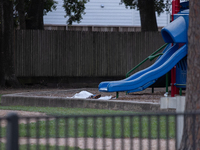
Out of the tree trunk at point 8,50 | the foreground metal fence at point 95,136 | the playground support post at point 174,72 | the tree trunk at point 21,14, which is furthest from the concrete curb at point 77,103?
the tree trunk at point 21,14

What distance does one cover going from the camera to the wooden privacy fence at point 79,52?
1909 centimetres

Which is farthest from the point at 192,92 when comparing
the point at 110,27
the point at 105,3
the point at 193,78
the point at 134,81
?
the point at 105,3

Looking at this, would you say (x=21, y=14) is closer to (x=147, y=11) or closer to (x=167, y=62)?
(x=147, y=11)

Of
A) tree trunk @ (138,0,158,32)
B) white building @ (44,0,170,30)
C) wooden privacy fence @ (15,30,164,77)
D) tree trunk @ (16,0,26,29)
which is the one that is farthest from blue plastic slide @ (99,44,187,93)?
white building @ (44,0,170,30)

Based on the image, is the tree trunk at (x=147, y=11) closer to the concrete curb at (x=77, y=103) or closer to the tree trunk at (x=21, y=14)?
the tree trunk at (x=21, y=14)

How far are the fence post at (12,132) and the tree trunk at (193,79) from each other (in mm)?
2369

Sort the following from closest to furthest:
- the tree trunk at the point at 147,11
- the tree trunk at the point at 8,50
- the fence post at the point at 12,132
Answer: the fence post at the point at 12,132 → the tree trunk at the point at 8,50 → the tree trunk at the point at 147,11

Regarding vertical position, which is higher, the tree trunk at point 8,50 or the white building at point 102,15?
the white building at point 102,15

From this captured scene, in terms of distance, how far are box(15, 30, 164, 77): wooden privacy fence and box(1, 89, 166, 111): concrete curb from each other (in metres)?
6.91

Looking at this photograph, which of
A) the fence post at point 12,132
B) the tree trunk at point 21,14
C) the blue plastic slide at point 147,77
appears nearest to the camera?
the fence post at point 12,132

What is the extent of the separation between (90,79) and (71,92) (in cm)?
458

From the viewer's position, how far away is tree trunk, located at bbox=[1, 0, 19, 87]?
1845cm

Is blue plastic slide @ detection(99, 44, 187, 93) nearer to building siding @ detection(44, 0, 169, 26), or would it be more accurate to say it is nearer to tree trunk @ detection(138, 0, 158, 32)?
tree trunk @ detection(138, 0, 158, 32)

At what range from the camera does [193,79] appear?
4.95 m
